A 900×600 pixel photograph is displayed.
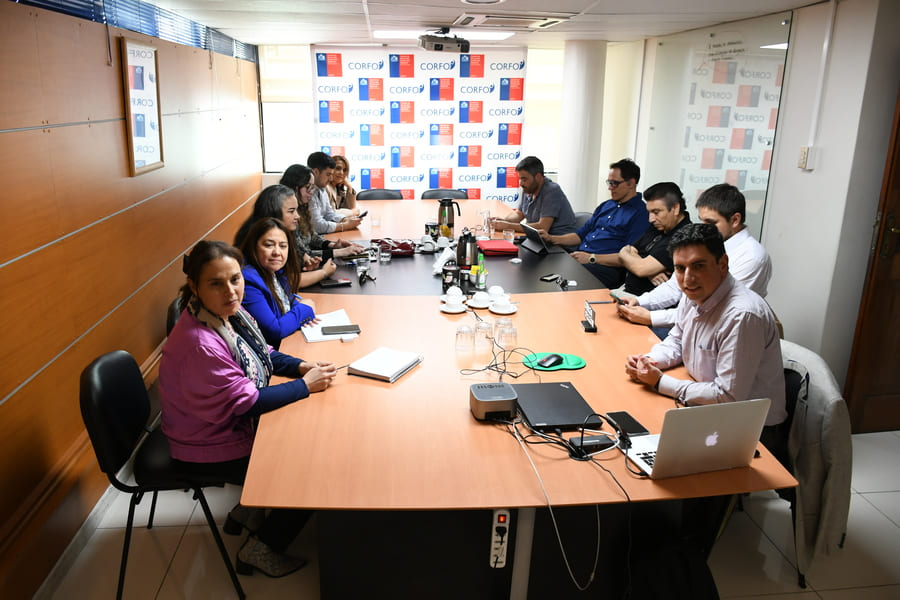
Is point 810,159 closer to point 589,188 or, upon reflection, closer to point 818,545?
point 818,545

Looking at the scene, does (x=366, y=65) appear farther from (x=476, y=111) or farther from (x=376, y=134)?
(x=476, y=111)

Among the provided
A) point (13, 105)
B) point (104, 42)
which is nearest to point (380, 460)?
point (13, 105)

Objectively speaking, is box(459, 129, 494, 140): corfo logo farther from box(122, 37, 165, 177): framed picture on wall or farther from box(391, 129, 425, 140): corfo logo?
box(122, 37, 165, 177): framed picture on wall

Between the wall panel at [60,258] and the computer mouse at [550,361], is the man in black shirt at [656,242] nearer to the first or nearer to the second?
the computer mouse at [550,361]

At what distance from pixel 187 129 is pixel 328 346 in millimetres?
2843

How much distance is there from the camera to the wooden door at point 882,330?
11.3 ft

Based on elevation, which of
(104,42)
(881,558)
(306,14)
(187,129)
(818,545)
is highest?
(306,14)

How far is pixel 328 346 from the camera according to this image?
9.17 ft

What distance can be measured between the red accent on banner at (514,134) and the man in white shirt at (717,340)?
5.61m

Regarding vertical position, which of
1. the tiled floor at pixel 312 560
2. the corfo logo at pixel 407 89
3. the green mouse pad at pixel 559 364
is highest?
the corfo logo at pixel 407 89

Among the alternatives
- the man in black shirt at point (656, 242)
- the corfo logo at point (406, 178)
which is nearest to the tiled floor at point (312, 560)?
the man in black shirt at point (656, 242)

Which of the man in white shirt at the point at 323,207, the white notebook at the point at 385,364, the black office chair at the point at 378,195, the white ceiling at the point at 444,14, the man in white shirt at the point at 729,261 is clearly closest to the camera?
the white notebook at the point at 385,364

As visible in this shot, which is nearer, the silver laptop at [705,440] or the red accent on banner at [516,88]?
the silver laptop at [705,440]

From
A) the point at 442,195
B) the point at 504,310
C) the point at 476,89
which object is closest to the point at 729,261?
the point at 504,310
